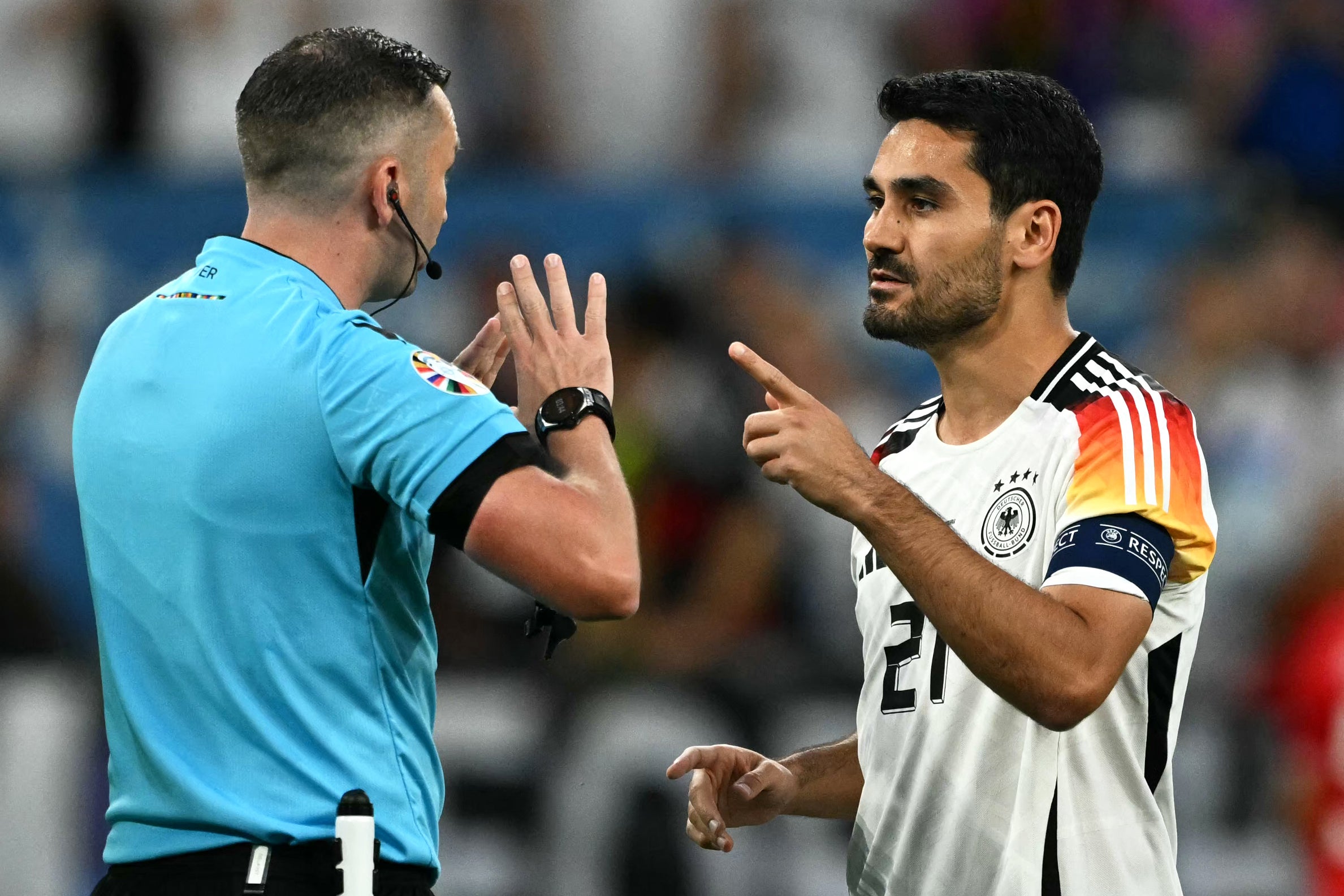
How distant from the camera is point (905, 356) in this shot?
27.8 ft

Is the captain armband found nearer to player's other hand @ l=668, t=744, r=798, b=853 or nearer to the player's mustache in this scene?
the player's mustache

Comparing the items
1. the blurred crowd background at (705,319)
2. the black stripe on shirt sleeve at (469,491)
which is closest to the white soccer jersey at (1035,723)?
the black stripe on shirt sleeve at (469,491)

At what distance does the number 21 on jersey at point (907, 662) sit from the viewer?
391 cm

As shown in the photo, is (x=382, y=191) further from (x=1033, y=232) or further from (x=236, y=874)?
(x=1033, y=232)

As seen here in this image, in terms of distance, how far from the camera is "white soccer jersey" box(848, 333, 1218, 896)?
3.62m

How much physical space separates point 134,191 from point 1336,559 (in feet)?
19.4

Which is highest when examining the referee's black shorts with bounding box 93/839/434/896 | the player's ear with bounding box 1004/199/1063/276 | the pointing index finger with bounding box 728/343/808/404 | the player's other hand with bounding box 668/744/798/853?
the player's ear with bounding box 1004/199/1063/276

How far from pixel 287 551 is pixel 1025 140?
197 centimetres

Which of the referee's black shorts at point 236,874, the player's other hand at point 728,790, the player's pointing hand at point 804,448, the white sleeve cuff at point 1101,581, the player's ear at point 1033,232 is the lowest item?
the referee's black shorts at point 236,874

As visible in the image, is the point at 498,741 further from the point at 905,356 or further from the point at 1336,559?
the point at 1336,559

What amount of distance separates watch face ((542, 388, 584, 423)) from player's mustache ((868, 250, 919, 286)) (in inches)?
38.2

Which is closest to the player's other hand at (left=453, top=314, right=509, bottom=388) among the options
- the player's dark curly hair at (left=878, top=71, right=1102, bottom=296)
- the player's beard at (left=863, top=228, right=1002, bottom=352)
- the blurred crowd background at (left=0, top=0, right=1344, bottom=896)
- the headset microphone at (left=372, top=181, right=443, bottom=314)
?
the headset microphone at (left=372, top=181, right=443, bottom=314)

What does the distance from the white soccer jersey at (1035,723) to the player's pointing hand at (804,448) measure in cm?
43

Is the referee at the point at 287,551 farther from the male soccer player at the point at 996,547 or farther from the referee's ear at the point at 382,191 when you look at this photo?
the male soccer player at the point at 996,547
